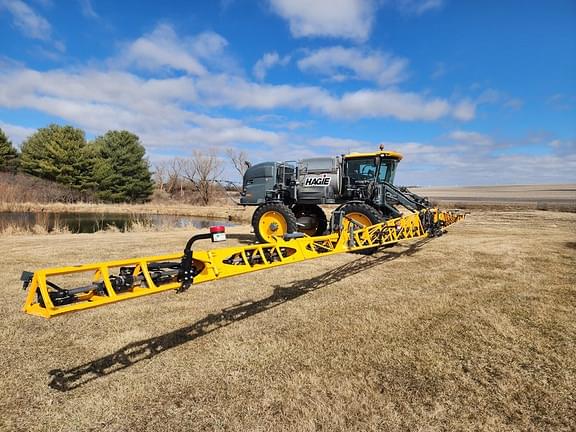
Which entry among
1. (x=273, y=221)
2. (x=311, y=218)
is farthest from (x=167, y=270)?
(x=311, y=218)

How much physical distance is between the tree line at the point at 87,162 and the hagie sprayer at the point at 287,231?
113ft

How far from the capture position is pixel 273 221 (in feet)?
32.6

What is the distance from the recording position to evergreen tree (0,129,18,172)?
4112cm

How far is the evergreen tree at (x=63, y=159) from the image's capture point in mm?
37750

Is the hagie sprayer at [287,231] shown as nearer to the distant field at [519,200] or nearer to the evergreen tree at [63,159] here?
the distant field at [519,200]

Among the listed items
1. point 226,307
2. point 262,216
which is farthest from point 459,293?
point 262,216

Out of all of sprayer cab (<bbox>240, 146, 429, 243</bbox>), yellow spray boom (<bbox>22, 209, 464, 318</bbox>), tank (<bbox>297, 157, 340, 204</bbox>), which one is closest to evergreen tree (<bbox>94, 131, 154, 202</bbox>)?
sprayer cab (<bbox>240, 146, 429, 243</bbox>)

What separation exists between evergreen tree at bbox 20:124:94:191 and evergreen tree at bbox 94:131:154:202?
4.52 feet

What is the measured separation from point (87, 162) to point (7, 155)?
491 inches

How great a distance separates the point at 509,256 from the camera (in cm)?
846

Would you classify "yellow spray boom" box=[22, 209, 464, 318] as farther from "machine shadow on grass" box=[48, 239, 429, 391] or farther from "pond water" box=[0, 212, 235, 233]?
"pond water" box=[0, 212, 235, 233]

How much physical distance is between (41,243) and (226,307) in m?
8.65

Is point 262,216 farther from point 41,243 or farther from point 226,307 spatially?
point 41,243

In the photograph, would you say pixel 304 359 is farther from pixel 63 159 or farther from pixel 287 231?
pixel 63 159
